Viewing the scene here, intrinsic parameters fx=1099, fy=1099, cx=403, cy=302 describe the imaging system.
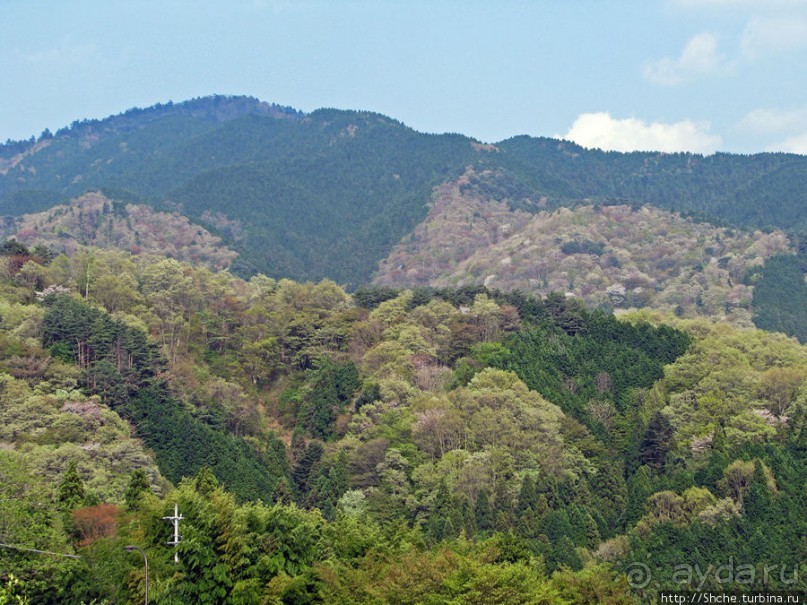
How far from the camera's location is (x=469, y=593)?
119ft

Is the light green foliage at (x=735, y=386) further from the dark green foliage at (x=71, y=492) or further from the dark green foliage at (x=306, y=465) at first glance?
the dark green foliage at (x=71, y=492)

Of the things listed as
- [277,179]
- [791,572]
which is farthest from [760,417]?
[277,179]

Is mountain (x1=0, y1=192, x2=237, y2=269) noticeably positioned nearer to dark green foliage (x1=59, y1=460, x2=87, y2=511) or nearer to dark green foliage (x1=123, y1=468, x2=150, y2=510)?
dark green foliage (x1=123, y1=468, x2=150, y2=510)

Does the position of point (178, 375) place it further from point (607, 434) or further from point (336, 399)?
point (607, 434)

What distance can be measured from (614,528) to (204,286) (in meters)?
41.7

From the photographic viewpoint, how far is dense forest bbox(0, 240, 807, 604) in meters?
38.8

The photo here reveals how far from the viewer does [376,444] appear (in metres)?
67.4

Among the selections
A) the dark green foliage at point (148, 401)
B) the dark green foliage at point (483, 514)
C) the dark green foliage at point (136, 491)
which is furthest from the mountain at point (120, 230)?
the dark green foliage at point (136, 491)

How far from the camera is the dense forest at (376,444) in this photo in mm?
38750

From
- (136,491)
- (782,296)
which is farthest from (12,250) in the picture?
(782,296)

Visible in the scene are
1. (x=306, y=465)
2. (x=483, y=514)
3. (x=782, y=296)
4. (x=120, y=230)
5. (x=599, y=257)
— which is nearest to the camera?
(x=483, y=514)

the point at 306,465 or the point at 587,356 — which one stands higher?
the point at 587,356

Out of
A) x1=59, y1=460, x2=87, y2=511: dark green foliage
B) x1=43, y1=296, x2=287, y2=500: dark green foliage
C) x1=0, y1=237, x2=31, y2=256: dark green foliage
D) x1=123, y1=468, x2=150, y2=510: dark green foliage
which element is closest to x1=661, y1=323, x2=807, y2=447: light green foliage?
x1=43, y1=296, x2=287, y2=500: dark green foliage

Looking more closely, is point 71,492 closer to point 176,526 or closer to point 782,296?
point 176,526
